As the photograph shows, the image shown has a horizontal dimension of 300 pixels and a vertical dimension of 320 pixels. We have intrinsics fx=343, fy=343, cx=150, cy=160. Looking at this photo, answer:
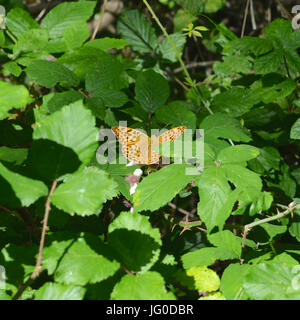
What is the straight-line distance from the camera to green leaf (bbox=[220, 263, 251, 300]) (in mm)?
839

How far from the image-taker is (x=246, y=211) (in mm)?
845

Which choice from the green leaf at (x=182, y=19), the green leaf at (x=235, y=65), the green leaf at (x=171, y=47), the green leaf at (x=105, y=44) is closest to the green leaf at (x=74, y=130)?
Result: the green leaf at (x=105, y=44)

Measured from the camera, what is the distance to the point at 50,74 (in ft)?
3.69

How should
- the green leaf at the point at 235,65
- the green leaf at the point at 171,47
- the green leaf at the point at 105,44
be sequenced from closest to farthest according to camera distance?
the green leaf at the point at 105,44, the green leaf at the point at 171,47, the green leaf at the point at 235,65

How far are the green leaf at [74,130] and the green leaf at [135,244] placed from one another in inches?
7.5

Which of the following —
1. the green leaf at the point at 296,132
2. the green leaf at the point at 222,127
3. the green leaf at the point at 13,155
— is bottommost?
the green leaf at the point at 296,132

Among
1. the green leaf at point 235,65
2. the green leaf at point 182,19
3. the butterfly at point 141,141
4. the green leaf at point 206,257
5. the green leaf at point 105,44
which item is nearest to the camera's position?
the green leaf at point 206,257

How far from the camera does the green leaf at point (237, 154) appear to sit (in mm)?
910

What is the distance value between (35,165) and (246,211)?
51 centimetres

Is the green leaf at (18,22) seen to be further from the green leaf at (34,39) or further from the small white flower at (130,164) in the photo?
the small white flower at (130,164)

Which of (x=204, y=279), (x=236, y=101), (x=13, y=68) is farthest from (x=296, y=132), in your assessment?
(x=13, y=68)

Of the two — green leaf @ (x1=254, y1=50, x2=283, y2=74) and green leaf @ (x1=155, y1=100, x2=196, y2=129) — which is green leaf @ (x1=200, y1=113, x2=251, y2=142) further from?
green leaf @ (x1=254, y1=50, x2=283, y2=74)
